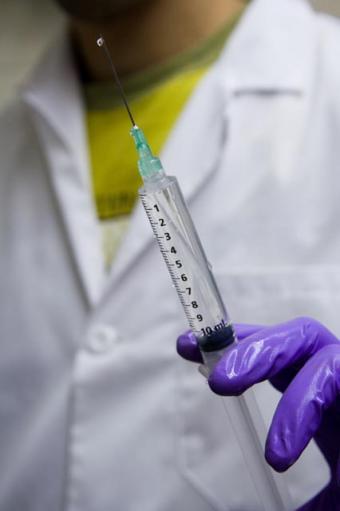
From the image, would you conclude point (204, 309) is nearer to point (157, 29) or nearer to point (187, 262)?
point (187, 262)

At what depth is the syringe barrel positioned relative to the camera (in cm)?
52

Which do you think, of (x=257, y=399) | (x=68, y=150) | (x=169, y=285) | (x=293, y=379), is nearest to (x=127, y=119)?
(x=68, y=150)

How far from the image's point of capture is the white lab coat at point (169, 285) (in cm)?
77

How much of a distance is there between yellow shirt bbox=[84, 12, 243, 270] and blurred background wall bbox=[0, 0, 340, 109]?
0.55 m

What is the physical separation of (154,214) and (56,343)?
0.42m

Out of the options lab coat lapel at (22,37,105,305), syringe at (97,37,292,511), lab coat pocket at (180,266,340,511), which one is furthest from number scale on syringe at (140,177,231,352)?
lab coat lapel at (22,37,105,305)

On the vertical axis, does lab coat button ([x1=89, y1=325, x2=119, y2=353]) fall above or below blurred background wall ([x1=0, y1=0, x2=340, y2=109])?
below

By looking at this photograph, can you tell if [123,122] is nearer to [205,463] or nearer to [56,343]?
[56,343]

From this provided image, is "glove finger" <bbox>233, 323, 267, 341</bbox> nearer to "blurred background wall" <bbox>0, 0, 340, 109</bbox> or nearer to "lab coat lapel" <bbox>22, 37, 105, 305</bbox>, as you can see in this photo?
"lab coat lapel" <bbox>22, 37, 105, 305</bbox>

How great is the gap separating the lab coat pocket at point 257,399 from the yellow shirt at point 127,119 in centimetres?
21

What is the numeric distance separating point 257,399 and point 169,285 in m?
0.18

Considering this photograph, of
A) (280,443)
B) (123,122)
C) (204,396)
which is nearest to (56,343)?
(204,396)

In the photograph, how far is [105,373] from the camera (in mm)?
815

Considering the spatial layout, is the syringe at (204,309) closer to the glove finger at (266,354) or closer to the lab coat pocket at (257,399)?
the glove finger at (266,354)
